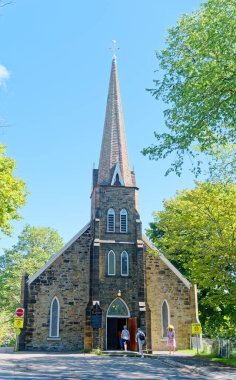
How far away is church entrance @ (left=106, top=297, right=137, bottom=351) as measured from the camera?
1098 inches

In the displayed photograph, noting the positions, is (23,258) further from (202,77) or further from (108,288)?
(202,77)

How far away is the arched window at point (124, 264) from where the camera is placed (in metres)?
29.6

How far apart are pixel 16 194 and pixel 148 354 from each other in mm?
12325

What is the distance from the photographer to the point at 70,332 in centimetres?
2912

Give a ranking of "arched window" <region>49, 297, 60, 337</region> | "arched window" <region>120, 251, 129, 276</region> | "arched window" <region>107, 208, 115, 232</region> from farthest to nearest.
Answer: "arched window" <region>107, 208, 115, 232</region>
"arched window" <region>120, 251, 129, 276</region>
"arched window" <region>49, 297, 60, 337</region>

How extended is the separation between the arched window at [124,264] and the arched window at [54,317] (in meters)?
5.02

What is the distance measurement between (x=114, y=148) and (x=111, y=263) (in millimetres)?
9044

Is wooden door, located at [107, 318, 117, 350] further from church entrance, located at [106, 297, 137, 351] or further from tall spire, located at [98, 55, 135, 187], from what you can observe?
tall spire, located at [98, 55, 135, 187]

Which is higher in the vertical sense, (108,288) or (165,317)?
(108,288)

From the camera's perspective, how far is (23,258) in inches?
2189

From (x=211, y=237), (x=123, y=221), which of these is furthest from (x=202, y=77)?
(x=123, y=221)

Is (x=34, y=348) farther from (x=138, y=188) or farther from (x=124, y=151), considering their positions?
(x=124, y=151)

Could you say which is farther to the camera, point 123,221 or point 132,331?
point 123,221

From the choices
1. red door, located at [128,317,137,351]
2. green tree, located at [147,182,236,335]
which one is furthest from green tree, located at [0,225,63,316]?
green tree, located at [147,182,236,335]
